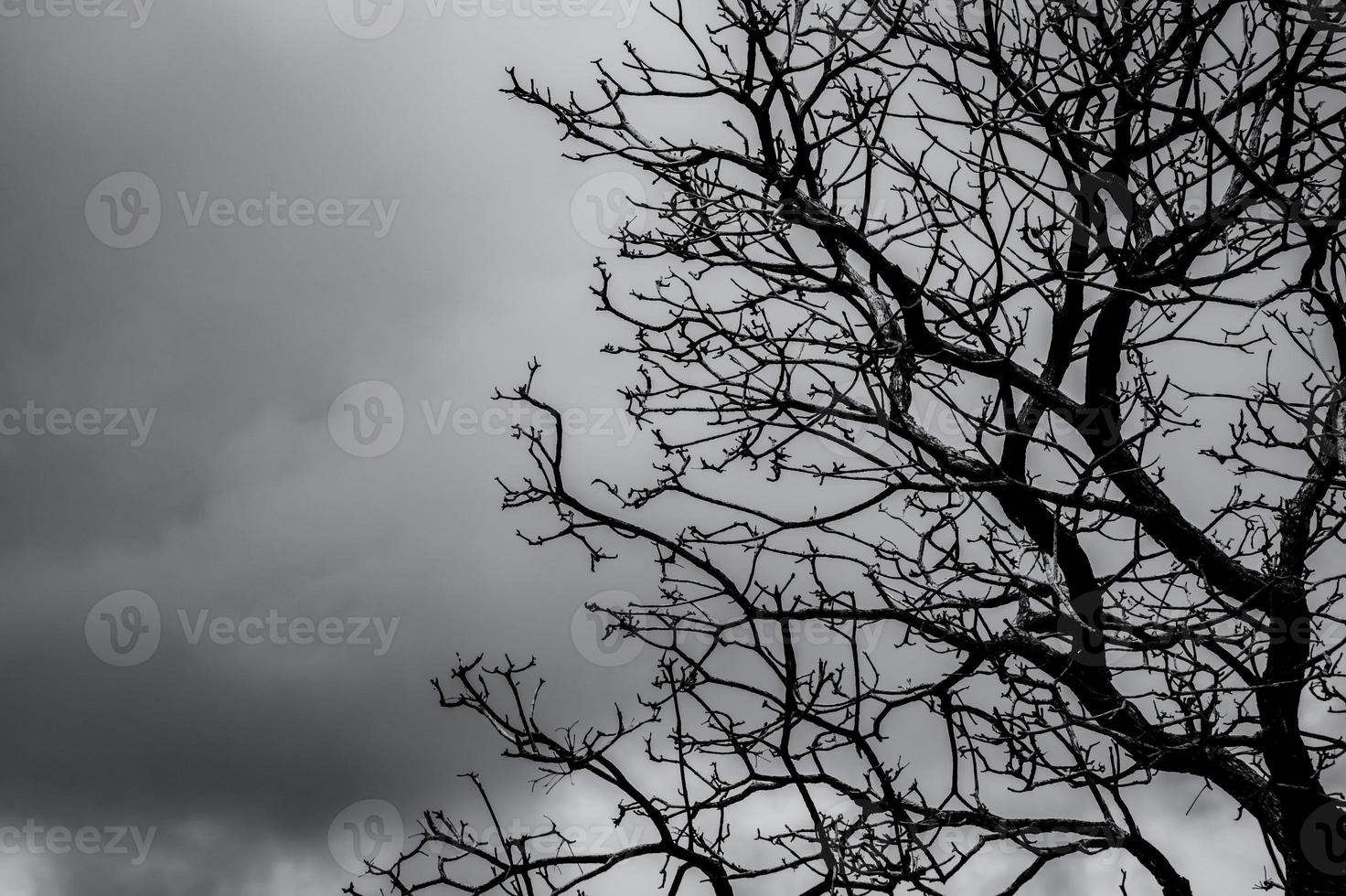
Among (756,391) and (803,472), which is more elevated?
(756,391)

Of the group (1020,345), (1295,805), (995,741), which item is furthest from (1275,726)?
(1020,345)

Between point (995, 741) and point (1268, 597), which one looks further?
point (1268, 597)

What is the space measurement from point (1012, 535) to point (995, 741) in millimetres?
1243

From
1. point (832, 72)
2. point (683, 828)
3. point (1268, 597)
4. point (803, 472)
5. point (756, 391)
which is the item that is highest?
point (832, 72)

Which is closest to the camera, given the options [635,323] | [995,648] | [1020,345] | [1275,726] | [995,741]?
[995,741]

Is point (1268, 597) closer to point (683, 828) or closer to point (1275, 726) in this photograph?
point (1275, 726)

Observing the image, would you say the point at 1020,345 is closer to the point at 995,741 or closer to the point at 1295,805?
the point at 995,741

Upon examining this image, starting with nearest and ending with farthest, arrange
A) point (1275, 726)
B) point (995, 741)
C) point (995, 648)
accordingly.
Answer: point (995, 741), point (995, 648), point (1275, 726)

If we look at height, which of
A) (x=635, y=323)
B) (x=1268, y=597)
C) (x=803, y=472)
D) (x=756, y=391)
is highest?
(x=635, y=323)

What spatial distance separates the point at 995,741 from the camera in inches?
209

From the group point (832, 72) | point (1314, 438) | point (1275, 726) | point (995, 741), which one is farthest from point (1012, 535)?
point (832, 72)

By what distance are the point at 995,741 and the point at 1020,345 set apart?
8.38 ft

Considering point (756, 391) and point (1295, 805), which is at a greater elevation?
point (756, 391)

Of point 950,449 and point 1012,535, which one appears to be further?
point 950,449
